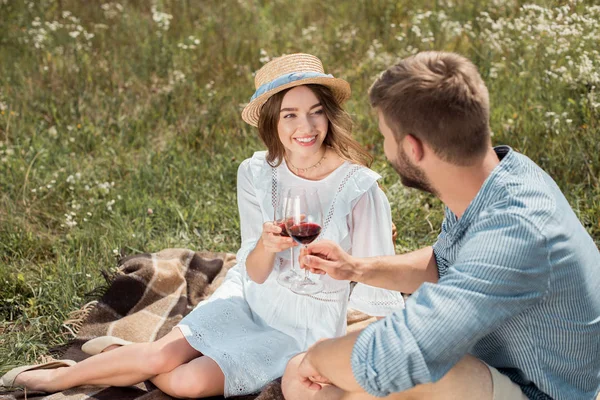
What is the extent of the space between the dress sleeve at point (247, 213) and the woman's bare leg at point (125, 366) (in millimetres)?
553

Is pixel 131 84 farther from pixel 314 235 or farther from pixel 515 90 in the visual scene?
pixel 314 235

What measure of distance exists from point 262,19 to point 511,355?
562 centimetres

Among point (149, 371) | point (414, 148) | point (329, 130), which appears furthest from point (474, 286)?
point (149, 371)

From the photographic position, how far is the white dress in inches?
143

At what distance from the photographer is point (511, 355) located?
2660 mm

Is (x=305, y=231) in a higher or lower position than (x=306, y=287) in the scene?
higher

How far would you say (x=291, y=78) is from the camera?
375 cm

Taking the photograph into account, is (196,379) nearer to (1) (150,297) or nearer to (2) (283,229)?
(2) (283,229)

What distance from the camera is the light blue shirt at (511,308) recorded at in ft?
7.71

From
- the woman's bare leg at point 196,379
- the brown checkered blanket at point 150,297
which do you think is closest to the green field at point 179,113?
the brown checkered blanket at point 150,297

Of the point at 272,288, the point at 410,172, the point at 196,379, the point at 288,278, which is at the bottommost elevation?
the point at 196,379

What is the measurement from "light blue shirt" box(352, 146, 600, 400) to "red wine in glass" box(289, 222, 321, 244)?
610 millimetres

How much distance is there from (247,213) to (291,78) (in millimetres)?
740

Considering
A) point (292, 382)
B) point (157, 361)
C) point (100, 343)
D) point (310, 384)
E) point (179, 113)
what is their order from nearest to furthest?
1. point (310, 384)
2. point (292, 382)
3. point (157, 361)
4. point (100, 343)
5. point (179, 113)
